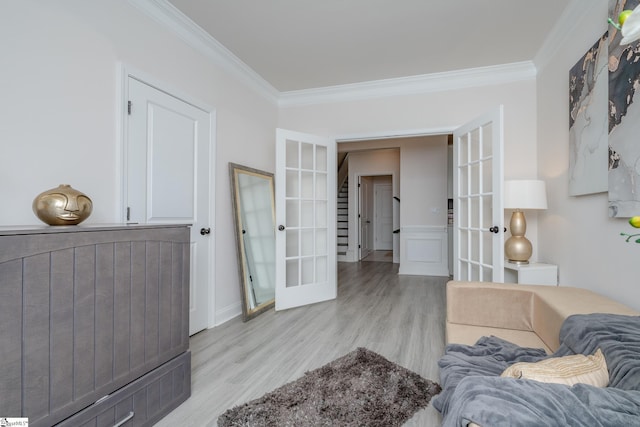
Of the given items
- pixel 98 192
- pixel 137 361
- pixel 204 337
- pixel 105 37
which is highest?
pixel 105 37

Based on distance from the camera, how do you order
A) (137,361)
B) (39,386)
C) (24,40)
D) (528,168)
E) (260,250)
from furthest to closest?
1. (260,250)
2. (528,168)
3. (24,40)
4. (137,361)
5. (39,386)

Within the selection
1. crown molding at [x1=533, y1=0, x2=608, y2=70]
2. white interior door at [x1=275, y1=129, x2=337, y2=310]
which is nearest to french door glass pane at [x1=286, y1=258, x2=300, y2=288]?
white interior door at [x1=275, y1=129, x2=337, y2=310]

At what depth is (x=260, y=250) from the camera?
354 centimetres

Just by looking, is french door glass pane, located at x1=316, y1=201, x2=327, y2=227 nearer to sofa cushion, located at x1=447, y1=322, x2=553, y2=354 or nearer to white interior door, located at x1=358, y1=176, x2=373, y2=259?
sofa cushion, located at x1=447, y1=322, x2=553, y2=354

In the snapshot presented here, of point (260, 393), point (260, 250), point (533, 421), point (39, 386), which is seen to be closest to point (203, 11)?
point (260, 250)

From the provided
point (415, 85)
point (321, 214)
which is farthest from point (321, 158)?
point (415, 85)

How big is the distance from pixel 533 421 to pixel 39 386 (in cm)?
150

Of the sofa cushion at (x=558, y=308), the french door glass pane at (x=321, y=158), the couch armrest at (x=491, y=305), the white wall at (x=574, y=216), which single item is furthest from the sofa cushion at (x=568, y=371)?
the french door glass pane at (x=321, y=158)

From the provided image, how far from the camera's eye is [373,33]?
2.78m

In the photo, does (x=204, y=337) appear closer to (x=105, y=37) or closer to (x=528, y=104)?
(x=105, y=37)

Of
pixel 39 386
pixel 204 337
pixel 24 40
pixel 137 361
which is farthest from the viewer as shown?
pixel 204 337

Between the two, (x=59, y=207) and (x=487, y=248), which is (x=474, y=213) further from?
(x=59, y=207)

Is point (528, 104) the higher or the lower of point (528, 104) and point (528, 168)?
the higher

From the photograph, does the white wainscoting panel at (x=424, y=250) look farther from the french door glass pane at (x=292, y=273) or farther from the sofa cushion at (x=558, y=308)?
the sofa cushion at (x=558, y=308)
